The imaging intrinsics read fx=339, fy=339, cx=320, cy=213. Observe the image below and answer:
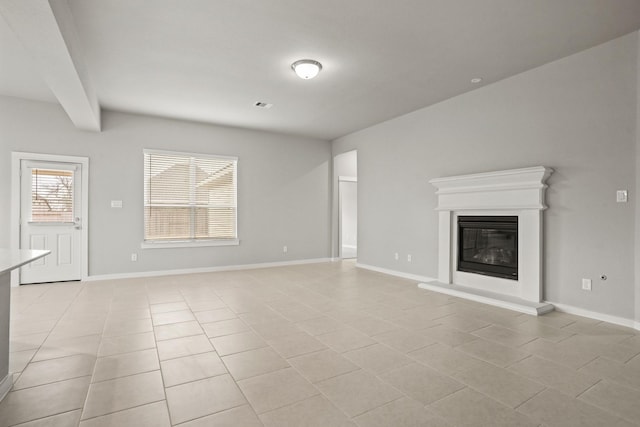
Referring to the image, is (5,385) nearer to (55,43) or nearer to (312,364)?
(312,364)

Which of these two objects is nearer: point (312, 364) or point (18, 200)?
point (312, 364)

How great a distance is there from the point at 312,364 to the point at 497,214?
3.32m

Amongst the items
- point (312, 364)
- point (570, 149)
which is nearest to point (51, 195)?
point (312, 364)

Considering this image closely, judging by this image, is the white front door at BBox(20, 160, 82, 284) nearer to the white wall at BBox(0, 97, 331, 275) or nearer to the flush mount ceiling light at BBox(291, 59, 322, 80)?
the white wall at BBox(0, 97, 331, 275)

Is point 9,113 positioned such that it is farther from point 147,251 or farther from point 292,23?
point 292,23

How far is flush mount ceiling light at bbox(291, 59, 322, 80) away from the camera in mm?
3859

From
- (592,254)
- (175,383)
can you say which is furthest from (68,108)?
(592,254)

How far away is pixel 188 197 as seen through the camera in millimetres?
6449

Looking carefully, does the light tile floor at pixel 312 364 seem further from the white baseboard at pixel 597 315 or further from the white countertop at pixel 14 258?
the white countertop at pixel 14 258

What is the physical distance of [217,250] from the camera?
667cm

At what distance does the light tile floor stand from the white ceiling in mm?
2565

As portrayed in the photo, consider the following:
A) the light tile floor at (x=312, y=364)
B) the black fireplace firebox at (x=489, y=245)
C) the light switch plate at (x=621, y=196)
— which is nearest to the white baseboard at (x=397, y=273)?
the black fireplace firebox at (x=489, y=245)

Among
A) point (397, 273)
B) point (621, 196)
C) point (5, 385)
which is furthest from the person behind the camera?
point (397, 273)

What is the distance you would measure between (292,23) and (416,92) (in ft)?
7.88
